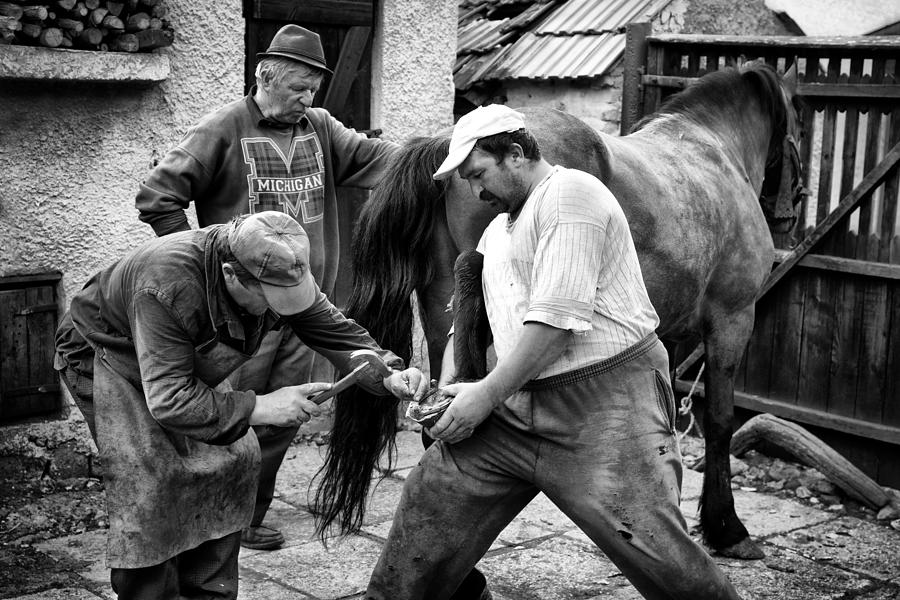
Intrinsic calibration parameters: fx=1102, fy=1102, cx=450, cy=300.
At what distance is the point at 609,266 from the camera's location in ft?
9.68

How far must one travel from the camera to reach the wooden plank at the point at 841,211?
5.87 meters

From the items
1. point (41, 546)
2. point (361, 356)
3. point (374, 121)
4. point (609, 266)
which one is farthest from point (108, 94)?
point (609, 266)

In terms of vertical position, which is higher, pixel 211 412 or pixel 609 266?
pixel 609 266

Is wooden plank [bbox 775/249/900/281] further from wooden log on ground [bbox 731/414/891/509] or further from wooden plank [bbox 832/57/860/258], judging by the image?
wooden log on ground [bbox 731/414/891/509]

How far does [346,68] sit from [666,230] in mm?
2422

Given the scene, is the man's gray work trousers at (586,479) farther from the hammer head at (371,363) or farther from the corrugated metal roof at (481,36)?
the corrugated metal roof at (481,36)

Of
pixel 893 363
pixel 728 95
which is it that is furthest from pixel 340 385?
pixel 893 363

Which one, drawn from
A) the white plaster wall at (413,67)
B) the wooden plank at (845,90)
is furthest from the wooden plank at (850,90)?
the white plaster wall at (413,67)

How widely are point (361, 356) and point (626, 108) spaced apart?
3976 millimetres

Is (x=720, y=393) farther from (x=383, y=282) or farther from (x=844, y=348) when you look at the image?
(x=383, y=282)

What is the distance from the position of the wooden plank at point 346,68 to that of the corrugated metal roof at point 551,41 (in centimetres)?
142

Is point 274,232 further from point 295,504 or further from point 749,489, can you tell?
point 749,489

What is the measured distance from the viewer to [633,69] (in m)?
6.77

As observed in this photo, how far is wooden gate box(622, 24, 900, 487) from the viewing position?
5.93 m
